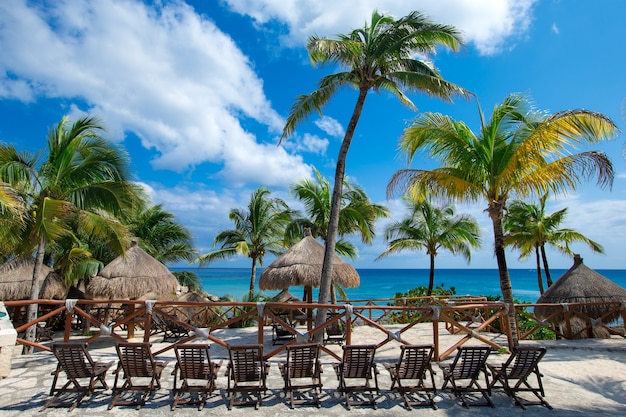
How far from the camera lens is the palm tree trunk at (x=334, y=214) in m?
8.80

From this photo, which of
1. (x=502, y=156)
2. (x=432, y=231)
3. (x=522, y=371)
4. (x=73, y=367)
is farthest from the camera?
(x=432, y=231)

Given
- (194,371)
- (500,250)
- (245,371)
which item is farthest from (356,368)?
(500,250)

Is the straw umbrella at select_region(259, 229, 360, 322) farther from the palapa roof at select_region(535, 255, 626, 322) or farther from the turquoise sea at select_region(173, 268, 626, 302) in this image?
the turquoise sea at select_region(173, 268, 626, 302)

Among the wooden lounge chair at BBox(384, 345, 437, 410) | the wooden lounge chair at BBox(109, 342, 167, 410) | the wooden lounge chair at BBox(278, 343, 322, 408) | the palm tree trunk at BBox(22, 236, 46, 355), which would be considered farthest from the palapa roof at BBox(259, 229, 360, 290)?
the wooden lounge chair at BBox(109, 342, 167, 410)

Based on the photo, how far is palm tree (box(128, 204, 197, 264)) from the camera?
66.2 ft

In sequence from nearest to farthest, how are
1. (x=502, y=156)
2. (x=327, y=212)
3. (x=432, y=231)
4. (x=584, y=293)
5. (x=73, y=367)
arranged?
(x=73, y=367), (x=502, y=156), (x=584, y=293), (x=327, y=212), (x=432, y=231)

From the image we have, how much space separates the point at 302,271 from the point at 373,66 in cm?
595

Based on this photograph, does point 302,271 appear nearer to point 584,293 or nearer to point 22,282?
point 584,293

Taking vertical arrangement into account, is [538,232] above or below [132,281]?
above

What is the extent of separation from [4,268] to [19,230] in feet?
13.7

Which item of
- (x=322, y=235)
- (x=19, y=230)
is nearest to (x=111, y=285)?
(x=19, y=230)

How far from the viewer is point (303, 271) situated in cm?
1120

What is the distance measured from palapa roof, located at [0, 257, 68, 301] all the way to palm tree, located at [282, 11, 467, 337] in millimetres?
9629

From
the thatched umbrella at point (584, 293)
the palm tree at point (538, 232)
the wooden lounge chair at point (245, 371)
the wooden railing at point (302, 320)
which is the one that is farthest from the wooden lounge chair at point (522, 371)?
the palm tree at point (538, 232)
